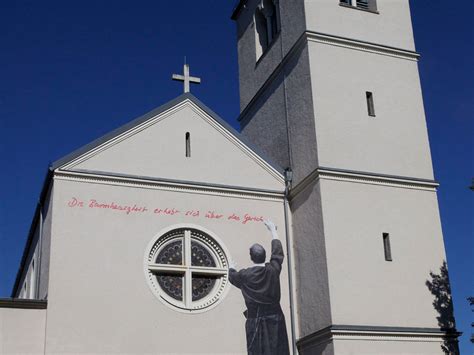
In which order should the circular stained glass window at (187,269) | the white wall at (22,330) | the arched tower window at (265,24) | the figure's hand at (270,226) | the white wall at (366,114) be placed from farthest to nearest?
1. the arched tower window at (265,24)
2. the figure's hand at (270,226)
3. the white wall at (366,114)
4. the circular stained glass window at (187,269)
5. the white wall at (22,330)

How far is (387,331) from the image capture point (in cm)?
1502

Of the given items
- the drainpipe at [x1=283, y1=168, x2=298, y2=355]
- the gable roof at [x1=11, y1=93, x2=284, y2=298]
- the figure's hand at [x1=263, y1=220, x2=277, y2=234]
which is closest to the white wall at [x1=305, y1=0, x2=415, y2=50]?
the gable roof at [x1=11, y1=93, x2=284, y2=298]

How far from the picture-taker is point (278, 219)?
1731 cm

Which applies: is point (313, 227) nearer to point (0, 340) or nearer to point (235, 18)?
point (0, 340)

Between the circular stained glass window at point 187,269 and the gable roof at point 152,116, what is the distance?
2.62 meters

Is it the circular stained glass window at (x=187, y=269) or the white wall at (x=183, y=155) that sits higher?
the white wall at (x=183, y=155)

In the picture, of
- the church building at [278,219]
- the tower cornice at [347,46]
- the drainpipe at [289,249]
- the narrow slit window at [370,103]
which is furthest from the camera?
the tower cornice at [347,46]

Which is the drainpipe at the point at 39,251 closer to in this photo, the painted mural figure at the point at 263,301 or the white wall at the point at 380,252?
the painted mural figure at the point at 263,301

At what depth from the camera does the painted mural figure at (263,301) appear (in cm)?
1583

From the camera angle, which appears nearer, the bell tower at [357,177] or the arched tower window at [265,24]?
the bell tower at [357,177]

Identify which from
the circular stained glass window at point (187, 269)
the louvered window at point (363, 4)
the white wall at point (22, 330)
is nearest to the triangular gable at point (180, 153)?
the circular stained glass window at point (187, 269)

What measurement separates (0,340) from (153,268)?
3.50 metres

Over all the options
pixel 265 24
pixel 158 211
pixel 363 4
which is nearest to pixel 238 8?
pixel 265 24

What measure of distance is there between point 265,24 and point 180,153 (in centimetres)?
696
